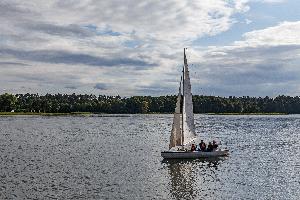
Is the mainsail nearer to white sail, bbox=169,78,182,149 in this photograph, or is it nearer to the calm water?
white sail, bbox=169,78,182,149

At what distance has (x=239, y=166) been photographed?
208 ft

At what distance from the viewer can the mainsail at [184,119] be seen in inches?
2613

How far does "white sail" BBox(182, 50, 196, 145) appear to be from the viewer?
66250mm

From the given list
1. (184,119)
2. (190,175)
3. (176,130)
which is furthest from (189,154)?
(190,175)

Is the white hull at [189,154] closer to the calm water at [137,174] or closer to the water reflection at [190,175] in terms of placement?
the water reflection at [190,175]

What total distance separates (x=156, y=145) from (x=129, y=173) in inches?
1392

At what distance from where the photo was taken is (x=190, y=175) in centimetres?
5494

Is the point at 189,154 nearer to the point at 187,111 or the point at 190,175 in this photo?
the point at 187,111

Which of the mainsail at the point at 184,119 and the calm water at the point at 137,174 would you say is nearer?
the calm water at the point at 137,174

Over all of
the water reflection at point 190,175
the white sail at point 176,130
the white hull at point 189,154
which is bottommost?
the water reflection at point 190,175

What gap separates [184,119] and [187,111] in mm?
1252

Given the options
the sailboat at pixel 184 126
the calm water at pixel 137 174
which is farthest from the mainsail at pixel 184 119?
the calm water at pixel 137 174

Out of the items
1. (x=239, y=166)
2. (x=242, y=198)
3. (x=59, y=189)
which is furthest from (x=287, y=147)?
(x=59, y=189)

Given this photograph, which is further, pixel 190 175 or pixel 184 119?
pixel 184 119
